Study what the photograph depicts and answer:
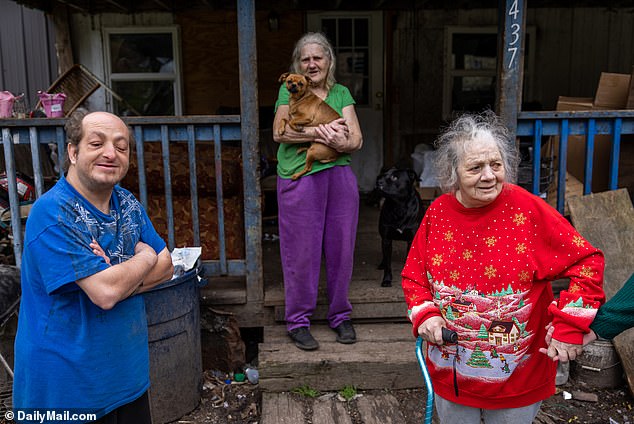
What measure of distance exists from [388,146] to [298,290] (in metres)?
4.55

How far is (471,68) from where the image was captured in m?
7.59

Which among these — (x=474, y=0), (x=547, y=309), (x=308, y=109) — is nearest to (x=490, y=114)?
(x=547, y=309)

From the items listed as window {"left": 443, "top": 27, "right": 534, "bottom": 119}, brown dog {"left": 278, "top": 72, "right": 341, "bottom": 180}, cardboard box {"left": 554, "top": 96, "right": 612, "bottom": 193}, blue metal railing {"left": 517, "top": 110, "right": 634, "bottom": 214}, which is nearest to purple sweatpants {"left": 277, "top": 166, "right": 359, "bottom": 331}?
brown dog {"left": 278, "top": 72, "right": 341, "bottom": 180}

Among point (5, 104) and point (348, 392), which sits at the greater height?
point (5, 104)

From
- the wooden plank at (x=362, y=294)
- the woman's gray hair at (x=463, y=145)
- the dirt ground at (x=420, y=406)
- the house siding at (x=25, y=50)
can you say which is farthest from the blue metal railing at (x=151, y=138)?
the house siding at (x=25, y=50)

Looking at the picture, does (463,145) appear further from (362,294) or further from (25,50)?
(25,50)

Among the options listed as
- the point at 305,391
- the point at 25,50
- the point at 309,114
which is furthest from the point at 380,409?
the point at 25,50

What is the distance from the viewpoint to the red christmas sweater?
1.96 metres

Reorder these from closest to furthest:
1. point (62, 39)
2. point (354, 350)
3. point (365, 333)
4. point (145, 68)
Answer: point (354, 350), point (365, 333), point (62, 39), point (145, 68)

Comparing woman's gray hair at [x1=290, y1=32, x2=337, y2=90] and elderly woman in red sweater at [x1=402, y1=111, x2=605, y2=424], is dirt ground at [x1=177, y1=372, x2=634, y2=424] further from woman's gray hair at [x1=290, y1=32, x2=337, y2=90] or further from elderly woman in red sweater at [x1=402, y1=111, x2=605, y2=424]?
woman's gray hair at [x1=290, y1=32, x2=337, y2=90]

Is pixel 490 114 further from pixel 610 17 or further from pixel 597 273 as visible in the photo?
pixel 610 17

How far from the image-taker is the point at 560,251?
195 centimetres

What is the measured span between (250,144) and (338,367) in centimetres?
155

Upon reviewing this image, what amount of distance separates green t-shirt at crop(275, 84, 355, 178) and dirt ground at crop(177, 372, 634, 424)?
1.39 m
